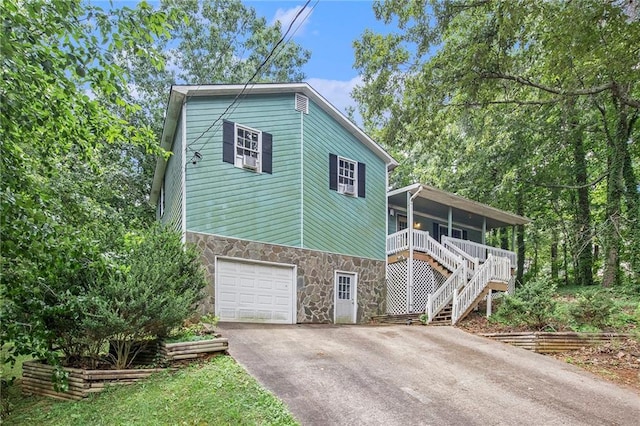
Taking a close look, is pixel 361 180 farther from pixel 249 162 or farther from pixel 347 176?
pixel 249 162

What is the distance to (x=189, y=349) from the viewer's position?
5934mm

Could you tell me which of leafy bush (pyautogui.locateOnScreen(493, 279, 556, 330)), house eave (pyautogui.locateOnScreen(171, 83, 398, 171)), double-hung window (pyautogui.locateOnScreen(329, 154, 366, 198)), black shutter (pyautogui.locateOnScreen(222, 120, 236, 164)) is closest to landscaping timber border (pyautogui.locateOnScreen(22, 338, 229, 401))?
black shutter (pyautogui.locateOnScreen(222, 120, 236, 164))

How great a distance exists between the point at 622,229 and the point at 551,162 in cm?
486

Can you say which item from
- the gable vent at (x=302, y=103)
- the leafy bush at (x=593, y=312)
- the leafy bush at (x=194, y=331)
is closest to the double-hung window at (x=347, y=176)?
the gable vent at (x=302, y=103)

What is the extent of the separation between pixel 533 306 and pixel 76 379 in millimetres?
8570

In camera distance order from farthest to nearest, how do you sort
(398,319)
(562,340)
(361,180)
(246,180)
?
(361,180), (398,319), (246,180), (562,340)

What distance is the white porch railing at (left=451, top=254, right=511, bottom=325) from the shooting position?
1074 centimetres

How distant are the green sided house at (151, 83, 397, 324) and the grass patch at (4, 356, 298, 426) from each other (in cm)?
413

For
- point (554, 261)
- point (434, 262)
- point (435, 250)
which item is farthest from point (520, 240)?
point (434, 262)

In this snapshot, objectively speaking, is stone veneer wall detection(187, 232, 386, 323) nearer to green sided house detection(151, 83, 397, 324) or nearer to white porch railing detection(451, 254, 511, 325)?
green sided house detection(151, 83, 397, 324)

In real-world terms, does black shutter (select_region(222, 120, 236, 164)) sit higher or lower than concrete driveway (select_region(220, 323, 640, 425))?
higher

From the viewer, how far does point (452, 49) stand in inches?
363

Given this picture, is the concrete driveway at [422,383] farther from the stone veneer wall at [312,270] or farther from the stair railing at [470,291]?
the stair railing at [470,291]

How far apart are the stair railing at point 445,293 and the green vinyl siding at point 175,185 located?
7.10m
